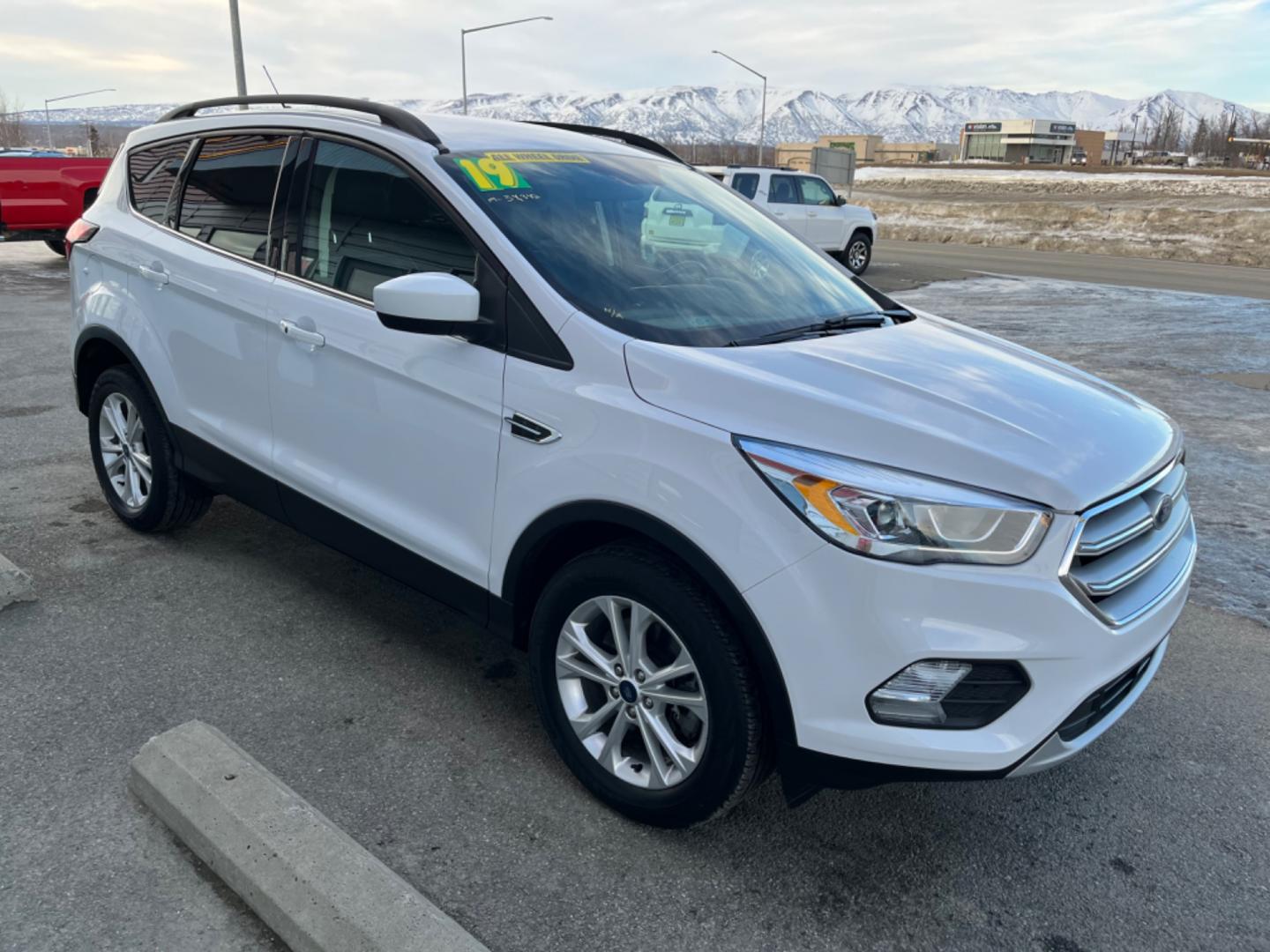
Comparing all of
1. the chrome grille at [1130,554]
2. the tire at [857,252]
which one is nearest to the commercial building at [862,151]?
the tire at [857,252]

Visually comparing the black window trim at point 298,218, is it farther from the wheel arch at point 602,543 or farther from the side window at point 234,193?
the wheel arch at point 602,543

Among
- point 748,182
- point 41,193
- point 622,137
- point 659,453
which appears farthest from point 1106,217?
point 659,453

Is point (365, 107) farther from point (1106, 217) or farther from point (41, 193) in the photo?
point (1106, 217)

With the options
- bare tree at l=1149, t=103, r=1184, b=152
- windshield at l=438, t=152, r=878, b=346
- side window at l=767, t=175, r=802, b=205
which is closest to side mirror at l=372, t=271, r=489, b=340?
windshield at l=438, t=152, r=878, b=346

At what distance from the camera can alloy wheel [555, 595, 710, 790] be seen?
2.61m

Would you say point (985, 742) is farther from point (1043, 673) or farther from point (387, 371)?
point (387, 371)

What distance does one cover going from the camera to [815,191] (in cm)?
1833

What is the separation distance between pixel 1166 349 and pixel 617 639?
9.71 meters

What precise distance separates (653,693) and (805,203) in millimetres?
16794


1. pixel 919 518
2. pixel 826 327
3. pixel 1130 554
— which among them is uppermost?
pixel 826 327

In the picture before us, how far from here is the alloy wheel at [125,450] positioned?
449cm

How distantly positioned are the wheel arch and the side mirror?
615 millimetres

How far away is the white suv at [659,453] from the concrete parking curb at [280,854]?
0.71 metres

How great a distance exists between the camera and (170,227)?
4.22 metres
